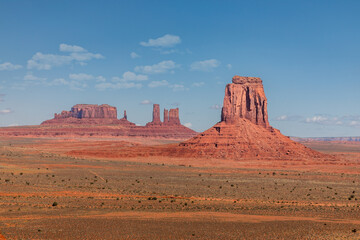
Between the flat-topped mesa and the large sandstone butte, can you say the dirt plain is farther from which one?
the flat-topped mesa

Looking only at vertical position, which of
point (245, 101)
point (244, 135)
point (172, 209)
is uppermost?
point (245, 101)

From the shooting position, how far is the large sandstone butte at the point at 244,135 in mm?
88062

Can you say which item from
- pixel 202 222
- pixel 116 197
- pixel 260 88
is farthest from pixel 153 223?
pixel 260 88

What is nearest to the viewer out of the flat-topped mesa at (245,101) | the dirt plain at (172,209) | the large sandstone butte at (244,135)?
the dirt plain at (172,209)

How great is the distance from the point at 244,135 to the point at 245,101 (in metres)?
9.71

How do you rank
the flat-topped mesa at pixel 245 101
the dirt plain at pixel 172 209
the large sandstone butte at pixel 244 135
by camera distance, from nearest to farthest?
1. the dirt plain at pixel 172 209
2. the large sandstone butte at pixel 244 135
3. the flat-topped mesa at pixel 245 101

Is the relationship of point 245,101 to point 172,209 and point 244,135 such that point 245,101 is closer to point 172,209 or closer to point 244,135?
point 244,135

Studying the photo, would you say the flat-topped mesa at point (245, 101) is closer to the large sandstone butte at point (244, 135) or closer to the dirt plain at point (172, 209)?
the large sandstone butte at point (244, 135)

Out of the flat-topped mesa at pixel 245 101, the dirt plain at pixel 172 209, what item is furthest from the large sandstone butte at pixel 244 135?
the dirt plain at pixel 172 209

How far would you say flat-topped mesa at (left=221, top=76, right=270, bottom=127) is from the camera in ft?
308

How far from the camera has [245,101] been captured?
3794 inches

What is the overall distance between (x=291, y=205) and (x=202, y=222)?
10.4 meters

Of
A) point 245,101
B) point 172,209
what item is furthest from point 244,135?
point 172,209

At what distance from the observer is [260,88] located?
9969cm
